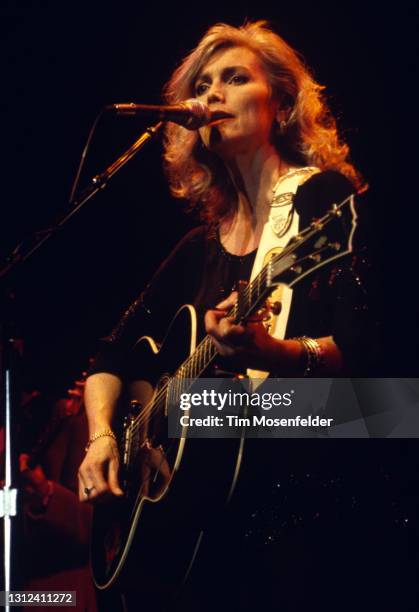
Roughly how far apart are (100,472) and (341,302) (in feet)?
2.65

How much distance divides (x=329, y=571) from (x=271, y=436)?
32 cm

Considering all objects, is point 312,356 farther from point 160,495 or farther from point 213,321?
point 160,495

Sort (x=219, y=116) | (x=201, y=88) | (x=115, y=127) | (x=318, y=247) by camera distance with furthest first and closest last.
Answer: (x=115, y=127) → (x=201, y=88) → (x=219, y=116) → (x=318, y=247)

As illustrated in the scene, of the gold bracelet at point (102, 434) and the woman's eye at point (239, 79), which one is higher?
the woman's eye at point (239, 79)

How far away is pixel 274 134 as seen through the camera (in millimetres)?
2080

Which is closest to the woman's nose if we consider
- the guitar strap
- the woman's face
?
the woman's face

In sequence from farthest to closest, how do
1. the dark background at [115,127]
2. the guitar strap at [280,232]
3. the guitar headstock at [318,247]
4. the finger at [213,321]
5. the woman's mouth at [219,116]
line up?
the dark background at [115,127] < the woman's mouth at [219,116] < the guitar strap at [280,232] < the finger at [213,321] < the guitar headstock at [318,247]

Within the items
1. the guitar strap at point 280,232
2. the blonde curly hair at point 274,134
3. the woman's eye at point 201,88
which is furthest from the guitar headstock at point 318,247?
the woman's eye at point 201,88

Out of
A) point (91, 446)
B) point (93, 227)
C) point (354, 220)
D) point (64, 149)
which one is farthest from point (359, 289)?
point (64, 149)

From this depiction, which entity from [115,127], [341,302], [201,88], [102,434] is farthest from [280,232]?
[115,127]

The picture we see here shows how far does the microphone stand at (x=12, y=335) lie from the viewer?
1939 mm

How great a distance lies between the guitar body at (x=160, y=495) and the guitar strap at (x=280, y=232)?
23cm

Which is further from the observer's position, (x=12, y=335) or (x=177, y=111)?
(x=12, y=335)

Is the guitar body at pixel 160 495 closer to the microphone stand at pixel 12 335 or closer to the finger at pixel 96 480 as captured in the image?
the finger at pixel 96 480
